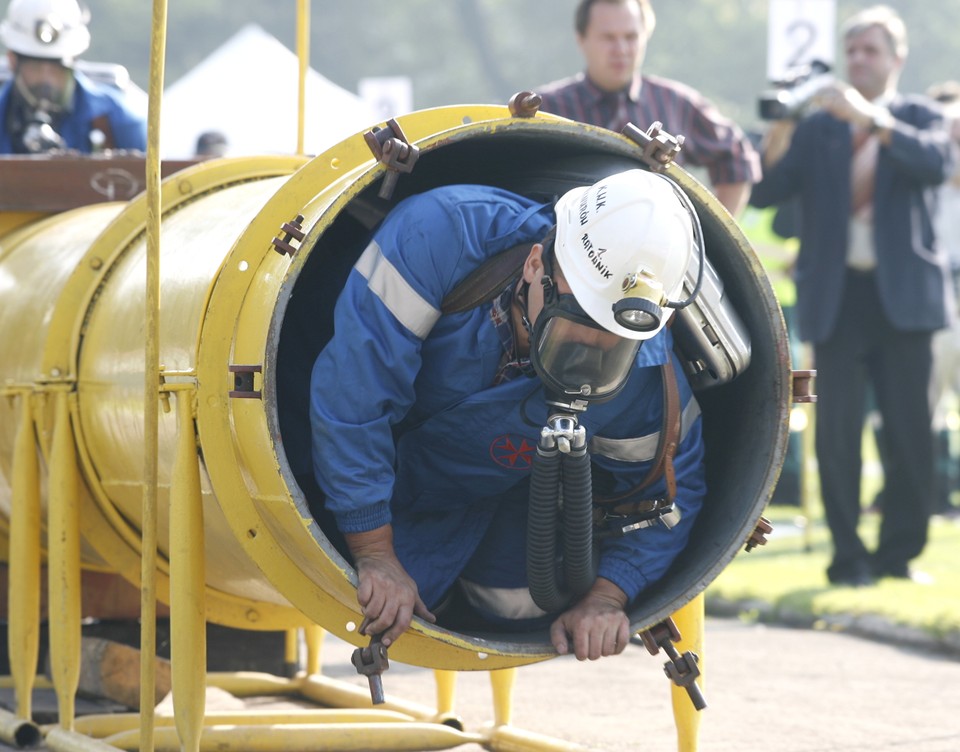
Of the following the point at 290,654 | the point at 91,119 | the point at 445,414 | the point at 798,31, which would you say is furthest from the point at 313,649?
the point at 798,31

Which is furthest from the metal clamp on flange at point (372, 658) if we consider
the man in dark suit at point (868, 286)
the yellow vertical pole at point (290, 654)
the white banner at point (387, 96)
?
the white banner at point (387, 96)

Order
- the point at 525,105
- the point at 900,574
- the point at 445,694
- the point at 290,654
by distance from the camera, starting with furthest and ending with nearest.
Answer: the point at 900,574, the point at 290,654, the point at 445,694, the point at 525,105

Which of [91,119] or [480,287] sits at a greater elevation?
[91,119]

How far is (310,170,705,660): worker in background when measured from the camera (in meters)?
3.56

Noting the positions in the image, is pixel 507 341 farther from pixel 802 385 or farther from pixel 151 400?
pixel 151 400

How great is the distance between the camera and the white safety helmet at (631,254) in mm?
3498

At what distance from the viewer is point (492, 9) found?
4019 centimetres

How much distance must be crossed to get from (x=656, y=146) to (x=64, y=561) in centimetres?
192

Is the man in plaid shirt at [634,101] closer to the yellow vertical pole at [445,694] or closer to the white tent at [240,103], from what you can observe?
the yellow vertical pole at [445,694]

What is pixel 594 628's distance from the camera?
3.77 metres

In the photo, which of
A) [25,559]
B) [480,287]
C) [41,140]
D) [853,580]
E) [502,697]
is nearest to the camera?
[480,287]

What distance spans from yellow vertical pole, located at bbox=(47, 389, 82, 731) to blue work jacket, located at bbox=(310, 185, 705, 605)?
0.92 m

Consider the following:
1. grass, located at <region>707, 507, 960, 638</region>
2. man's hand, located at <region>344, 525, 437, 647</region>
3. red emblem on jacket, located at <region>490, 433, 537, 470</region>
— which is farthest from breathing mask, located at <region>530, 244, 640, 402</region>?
grass, located at <region>707, 507, 960, 638</region>

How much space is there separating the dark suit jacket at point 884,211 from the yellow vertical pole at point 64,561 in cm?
419
